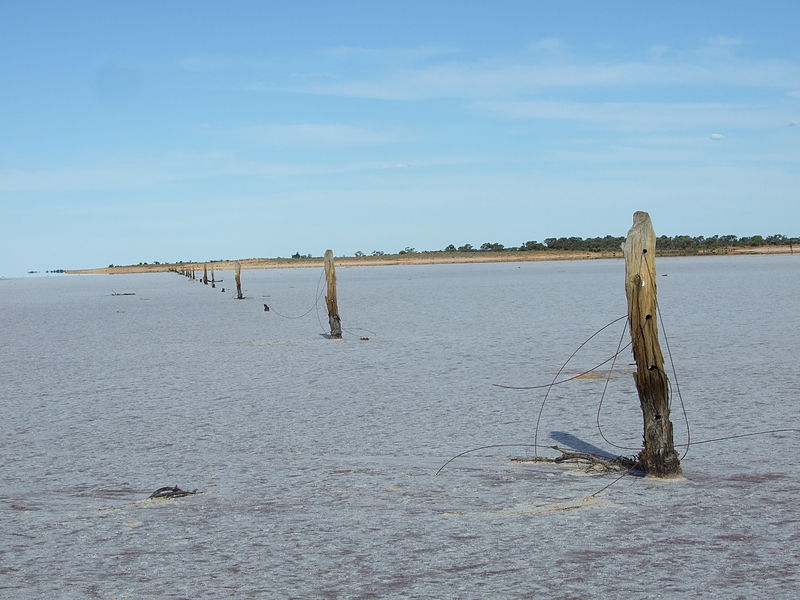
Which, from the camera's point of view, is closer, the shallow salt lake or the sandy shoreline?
the shallow salt lake

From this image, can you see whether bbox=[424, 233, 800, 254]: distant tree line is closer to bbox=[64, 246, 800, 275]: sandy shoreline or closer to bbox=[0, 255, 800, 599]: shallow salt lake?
bbox=[64, 246, 800, 275]: sandy shoreline

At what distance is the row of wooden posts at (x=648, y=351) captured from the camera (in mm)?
8273

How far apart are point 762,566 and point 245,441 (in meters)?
6.16

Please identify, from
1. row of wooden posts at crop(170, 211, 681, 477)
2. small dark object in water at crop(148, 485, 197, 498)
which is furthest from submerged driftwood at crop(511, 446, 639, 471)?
small dark object in water at crop(148, 485, 197, 498)

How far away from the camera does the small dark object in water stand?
8195 mm

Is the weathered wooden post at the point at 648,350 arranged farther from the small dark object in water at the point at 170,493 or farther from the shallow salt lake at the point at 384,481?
the small dark object in water at the point at 170,493

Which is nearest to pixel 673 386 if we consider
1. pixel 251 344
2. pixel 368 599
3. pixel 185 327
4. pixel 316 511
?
pixel 316 511

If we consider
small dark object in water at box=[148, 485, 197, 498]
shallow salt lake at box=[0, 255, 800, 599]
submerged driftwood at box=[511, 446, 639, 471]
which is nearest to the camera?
shallow salt lake at box=[0, 255, 800, 599]

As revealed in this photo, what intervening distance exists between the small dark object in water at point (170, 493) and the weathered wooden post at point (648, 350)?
3995 mm

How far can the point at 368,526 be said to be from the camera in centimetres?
729

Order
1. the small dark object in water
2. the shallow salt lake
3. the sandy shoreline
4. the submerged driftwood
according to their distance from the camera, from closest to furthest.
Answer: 1. the shallow salt lake
2. the small dark object in water
3. the submerged driftwood
4. the sandy shoreline

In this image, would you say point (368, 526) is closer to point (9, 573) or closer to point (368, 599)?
point (368, 599)

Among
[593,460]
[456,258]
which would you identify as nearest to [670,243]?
[456,258]

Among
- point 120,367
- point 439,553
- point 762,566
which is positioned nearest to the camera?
point 762,566
